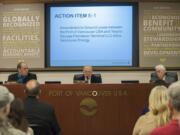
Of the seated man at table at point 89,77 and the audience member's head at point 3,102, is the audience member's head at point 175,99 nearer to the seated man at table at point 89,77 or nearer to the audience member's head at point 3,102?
the audience member's head at point 3,102

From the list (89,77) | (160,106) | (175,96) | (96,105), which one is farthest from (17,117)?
(89,77)

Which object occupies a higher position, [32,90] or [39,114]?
[32,90]

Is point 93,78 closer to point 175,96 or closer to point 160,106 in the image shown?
point 160,106

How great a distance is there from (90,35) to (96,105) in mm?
3056

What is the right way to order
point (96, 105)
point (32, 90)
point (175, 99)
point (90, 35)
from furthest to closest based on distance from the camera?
point (90, 35)
point (96, 105)
point (32, 90)
point (175, 99)

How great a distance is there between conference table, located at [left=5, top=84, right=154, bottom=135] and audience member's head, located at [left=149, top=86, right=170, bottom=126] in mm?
3471

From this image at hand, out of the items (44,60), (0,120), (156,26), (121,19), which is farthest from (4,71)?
(0,120)

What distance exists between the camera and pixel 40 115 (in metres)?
4.71

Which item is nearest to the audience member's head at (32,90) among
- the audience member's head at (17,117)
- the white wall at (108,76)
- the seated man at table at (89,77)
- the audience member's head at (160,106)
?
the audience member's head at (17,117)

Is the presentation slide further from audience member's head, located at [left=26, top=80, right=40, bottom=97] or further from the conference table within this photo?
audience member's head, located at [left=26, top=80, right=40, bottom=97]

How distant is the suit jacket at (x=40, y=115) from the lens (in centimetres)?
465

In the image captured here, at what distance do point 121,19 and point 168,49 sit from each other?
116cm

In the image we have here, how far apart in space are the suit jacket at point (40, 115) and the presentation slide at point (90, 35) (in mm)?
4817

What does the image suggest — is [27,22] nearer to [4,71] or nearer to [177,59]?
[4,71]
